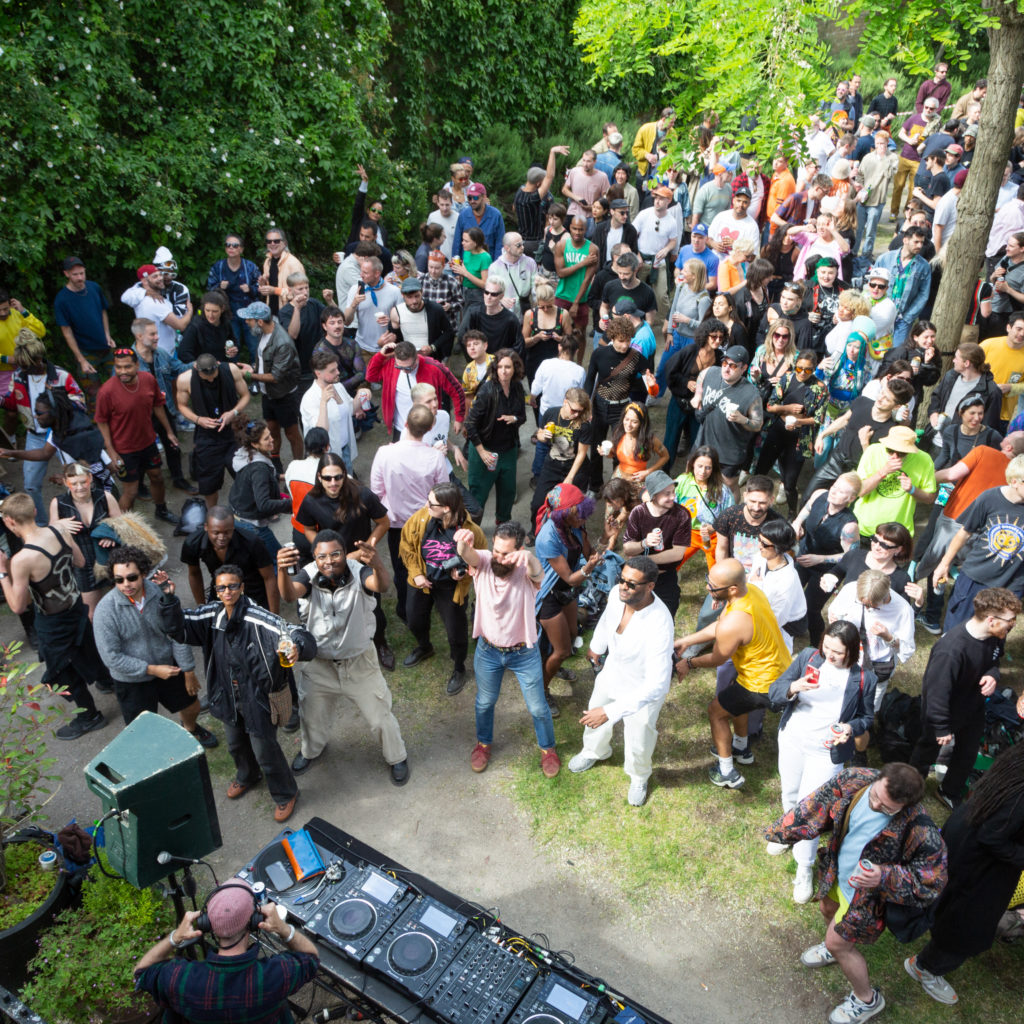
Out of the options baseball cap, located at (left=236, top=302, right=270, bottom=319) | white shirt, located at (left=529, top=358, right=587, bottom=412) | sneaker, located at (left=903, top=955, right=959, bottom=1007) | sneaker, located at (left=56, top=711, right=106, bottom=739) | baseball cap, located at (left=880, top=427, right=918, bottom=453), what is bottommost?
sneaker, located at (left=903, top=955, right=959, bottom=1007)

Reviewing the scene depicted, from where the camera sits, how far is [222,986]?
11.3ft

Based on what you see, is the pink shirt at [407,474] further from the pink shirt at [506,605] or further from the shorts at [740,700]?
the shorts at [740,700]

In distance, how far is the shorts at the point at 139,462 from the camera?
786 cm

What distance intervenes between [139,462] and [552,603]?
161 inches

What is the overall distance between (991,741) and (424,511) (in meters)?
3.84

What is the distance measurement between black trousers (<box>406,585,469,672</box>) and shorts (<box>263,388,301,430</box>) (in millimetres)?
2825

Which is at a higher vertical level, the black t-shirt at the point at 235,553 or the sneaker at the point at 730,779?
the black t-shirt at the point at 235,553

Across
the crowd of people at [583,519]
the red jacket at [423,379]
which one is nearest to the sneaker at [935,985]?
the crowd of people at [583,519]

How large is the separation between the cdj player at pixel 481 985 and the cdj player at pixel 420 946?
5 centimetres

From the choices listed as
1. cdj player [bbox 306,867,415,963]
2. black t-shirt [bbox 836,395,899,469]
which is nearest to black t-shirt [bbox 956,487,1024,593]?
black t-shirt [bbox 836,395,899,469]

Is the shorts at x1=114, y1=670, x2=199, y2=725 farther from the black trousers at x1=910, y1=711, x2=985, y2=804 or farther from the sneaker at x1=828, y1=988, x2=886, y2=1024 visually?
the black trousers at x1=910, y1=711, x2=985, y2=804

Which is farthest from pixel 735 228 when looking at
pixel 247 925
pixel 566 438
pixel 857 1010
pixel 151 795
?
pixel 247 925

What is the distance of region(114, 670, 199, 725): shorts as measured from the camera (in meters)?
5.51

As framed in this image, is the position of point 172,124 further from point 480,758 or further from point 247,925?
point 247,925
